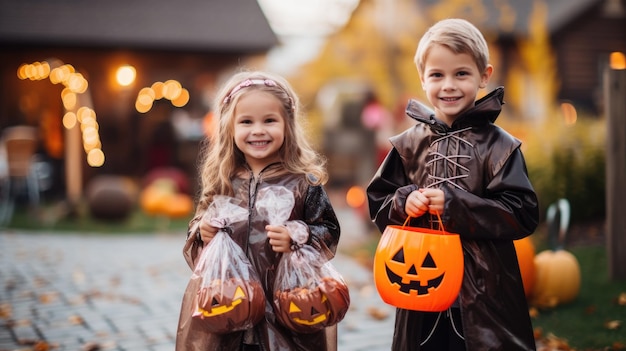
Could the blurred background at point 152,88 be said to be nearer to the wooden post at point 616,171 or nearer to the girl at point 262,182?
the wooden post at point 616,171

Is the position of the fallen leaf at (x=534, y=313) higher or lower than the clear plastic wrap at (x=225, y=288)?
lower

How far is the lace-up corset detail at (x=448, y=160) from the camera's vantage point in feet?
8.82

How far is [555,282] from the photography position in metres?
5.24

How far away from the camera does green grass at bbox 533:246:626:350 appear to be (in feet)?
14.4

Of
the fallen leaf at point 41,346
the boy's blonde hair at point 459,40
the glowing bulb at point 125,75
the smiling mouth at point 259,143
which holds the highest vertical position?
the glowing bulb at point 125,75

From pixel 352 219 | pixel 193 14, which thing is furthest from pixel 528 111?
pixel 193 14

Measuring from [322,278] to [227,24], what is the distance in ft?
44.8

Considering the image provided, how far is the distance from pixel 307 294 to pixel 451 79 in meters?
1.09

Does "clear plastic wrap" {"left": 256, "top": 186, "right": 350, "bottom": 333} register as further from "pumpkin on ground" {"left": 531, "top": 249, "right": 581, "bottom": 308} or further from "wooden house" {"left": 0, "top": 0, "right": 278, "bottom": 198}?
"wooden house" {"left": 0, "top": 0, "right": 278, "bottom": 198}

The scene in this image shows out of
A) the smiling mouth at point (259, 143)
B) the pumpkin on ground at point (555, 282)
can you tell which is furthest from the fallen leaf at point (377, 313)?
the smiling mouth at point (259, 143)

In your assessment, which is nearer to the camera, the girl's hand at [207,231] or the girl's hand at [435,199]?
the girl's hand at [435,199]

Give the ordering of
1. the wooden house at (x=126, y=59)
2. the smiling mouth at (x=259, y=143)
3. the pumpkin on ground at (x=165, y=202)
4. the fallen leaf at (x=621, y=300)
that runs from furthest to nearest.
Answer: the wooden house at (x=126, y=59) → the pumpkin on ground at (x=165, y=202) → the fallen leaf at (x=621, y=300) → the smiling mouth at (x=259, y=143)

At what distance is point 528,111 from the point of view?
17.4 m

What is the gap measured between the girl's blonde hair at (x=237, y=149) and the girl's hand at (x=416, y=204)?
441mm
